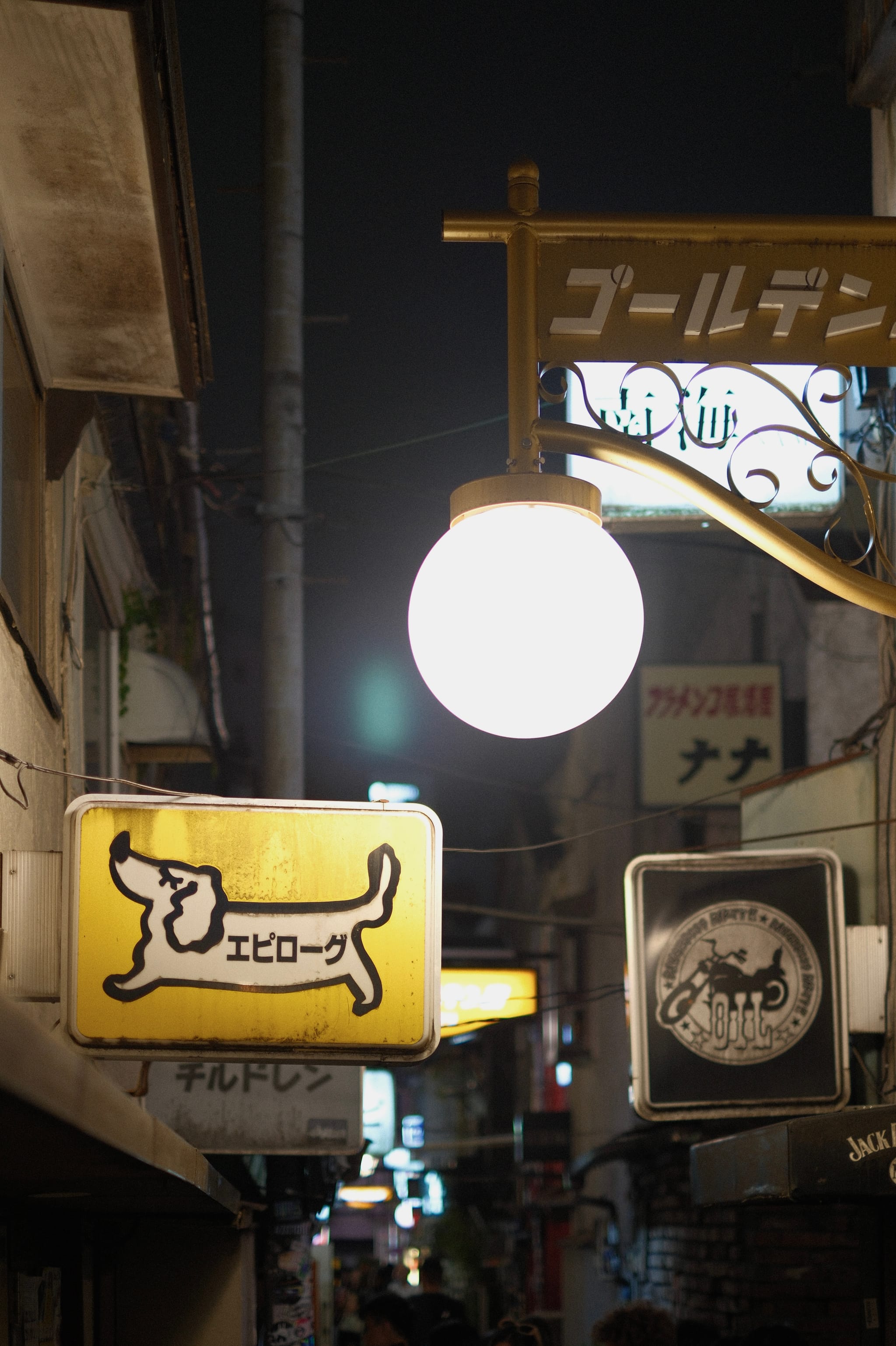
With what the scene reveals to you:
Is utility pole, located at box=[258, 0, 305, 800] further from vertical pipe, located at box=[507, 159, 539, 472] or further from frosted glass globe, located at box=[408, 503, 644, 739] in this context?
frosted glass globe, located at box=[408, 503, 644, 739]

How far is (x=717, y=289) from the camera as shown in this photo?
13.0 ft

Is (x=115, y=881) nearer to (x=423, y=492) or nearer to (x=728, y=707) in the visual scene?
(x=423, y=492)

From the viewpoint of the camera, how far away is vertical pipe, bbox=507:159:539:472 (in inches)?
137

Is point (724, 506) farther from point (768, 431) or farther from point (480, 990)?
point (480, 990)

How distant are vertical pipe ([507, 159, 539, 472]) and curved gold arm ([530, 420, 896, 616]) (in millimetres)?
56

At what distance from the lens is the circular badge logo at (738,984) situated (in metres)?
7.03

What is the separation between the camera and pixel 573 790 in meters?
31.7

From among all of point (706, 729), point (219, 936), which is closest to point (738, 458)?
point (219, 936)

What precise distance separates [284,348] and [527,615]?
8.01 metres

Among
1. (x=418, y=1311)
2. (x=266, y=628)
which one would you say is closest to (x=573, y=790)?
(x=418, y=1311)

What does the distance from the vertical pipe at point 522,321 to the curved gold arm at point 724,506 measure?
6 centimetres

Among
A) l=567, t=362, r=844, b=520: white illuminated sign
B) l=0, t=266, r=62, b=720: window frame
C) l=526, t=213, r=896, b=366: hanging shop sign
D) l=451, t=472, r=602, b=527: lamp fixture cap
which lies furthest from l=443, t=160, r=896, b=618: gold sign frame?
l=567, t=362, r=844, b=520: white illuminated sign

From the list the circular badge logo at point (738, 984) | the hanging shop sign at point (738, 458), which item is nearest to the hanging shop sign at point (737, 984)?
the circular badge logo at point (738, 984)

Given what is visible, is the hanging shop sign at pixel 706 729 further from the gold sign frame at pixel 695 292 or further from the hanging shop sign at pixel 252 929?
the gold sign frame at pixel 695 292
